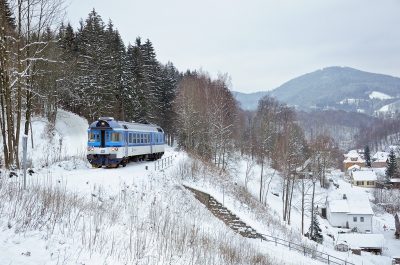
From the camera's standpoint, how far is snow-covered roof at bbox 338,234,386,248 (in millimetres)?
35281

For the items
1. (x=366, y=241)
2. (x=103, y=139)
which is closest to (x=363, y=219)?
(x=366, y=241)

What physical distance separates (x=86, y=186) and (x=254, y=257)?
7034mm

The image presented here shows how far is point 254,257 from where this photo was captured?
10.4 m

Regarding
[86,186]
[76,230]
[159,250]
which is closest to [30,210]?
[76,230]

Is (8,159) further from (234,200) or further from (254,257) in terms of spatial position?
(234,200)

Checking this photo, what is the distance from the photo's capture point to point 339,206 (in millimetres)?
47188

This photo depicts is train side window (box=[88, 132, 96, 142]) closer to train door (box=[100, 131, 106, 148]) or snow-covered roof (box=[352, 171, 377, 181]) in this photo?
train door (box=[100, 131, 106, 148])

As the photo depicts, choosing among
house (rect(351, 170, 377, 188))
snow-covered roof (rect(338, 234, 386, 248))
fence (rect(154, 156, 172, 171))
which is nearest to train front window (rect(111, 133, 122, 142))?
fence (rect(154, 156, 172, 171))

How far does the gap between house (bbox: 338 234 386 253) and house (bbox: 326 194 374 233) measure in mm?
9212

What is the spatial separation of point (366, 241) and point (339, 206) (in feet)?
38.2

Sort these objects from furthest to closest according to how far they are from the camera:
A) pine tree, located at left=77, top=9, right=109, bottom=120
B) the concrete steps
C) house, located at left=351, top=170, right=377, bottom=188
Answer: house, located at left=351, top=170, right=377, bottom=188 < pine tree, located at left=77, top=9, right=109, bottom=120 < the concrete steps

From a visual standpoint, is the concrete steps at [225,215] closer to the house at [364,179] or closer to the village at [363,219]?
the village at [363,219]

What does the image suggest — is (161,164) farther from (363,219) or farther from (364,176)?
(364,176)

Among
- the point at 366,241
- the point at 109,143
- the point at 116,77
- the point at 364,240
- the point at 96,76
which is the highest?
the point at 116,77
